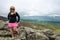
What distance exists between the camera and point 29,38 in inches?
994

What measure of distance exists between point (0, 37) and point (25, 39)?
297 cm

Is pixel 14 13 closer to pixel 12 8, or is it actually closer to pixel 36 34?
pixel 12 8

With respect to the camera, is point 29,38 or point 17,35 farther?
point 29,38

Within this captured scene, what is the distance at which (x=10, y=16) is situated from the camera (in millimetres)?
21047

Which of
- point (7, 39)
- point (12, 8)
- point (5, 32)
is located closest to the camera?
point (12, 8)

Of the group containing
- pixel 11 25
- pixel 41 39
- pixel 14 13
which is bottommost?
pixel 41 39

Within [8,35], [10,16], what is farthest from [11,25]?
[8,35]

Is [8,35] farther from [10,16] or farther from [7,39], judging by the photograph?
[10,16]

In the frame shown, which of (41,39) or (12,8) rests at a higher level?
(12,8)

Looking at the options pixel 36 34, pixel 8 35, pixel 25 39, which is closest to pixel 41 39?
pixel 36 34

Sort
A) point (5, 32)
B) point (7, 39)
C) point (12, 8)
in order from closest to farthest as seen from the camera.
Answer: point (12, 8) < point (7, 39) < point (5, 32)

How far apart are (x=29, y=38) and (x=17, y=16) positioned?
5201 mm

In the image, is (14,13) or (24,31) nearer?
(14,13)

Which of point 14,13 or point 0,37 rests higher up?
point 14,13
